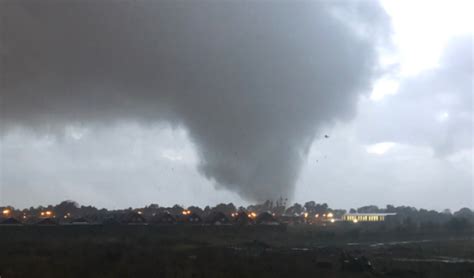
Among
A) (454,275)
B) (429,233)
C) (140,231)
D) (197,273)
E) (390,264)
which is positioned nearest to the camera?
(197,273)

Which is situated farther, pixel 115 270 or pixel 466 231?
pixel 466 231

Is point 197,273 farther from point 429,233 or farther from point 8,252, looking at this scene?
point 429,233

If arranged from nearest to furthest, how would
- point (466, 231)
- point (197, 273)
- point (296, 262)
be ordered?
point (197, 273)
point (296, 262)
point (466, 231)

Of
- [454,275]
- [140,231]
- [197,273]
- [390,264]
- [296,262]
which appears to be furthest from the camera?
[140,231]

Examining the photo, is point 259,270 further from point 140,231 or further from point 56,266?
point 140,231

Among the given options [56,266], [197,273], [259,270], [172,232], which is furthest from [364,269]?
[172,232]

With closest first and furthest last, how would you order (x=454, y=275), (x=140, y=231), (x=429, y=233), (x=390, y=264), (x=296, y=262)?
(x=454, y=275) < (x=296, y=262) < (x=390, y=264) < (x=140, y=231) < (x=429, y=233)

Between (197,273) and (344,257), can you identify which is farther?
(344,257)

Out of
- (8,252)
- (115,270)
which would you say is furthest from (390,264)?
Answer: (8,252)
